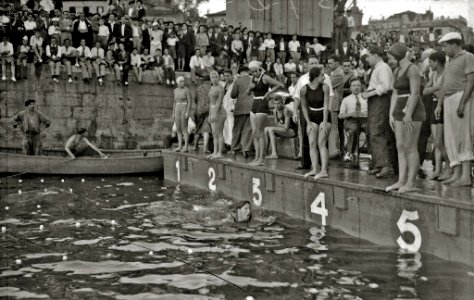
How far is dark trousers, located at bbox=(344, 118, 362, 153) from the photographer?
13.6 m

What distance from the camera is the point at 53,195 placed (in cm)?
1622

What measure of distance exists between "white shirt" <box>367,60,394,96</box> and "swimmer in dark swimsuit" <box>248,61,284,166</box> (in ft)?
10.0

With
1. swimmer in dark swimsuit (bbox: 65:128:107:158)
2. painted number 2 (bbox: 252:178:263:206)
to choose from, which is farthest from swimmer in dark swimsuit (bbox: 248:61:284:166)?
swimmer in dark swimsuit (bbox: 65:128:107:158)

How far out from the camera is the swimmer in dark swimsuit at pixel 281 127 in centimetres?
1558

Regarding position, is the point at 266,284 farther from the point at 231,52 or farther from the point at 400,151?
the point at 231,52

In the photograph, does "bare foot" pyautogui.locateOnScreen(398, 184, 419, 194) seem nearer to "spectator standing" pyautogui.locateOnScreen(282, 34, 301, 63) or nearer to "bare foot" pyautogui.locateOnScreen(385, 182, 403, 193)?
"bare foot" pyautogui.locateOnScreen(385, 182, 403, 193)

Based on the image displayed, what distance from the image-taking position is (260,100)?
1409 cm

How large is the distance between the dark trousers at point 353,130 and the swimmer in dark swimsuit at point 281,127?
6.64ft

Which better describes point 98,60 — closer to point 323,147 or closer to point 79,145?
point 79,145

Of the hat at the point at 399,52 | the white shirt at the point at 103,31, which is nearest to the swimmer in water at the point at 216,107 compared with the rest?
the hat at the point at 399,52

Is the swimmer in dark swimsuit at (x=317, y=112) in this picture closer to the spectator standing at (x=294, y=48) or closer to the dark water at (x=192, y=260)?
the dark water at (x=192, y=260)

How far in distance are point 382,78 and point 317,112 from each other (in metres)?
1.33

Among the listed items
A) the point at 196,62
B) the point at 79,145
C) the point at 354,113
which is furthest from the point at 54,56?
the point at 354,113

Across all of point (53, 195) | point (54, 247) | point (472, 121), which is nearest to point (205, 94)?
point (53, 195)
